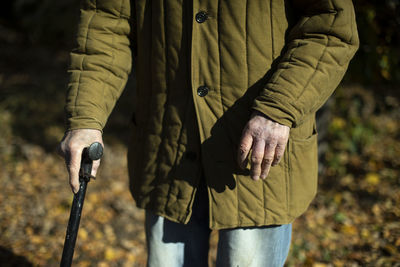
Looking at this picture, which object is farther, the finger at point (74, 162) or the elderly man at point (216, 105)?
the finger at point (74, 162)

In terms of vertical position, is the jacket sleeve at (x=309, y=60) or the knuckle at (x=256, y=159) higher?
the jacket sleeve at (x=309, y=60)

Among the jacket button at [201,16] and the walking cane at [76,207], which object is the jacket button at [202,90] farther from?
the walking cane at [76,207]

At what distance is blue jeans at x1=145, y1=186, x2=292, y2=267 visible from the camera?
1.60m

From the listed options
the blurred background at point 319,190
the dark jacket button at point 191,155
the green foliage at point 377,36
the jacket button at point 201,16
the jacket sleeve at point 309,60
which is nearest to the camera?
the jacket sleeve at point 309,60

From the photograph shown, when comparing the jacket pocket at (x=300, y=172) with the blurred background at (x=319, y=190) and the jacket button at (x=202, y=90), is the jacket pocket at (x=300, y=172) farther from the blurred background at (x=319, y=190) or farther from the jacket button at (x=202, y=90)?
the blurred background at (x=319, y=190)

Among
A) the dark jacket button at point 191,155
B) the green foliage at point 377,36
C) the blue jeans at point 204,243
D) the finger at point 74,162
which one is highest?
the green foliage at point 377,36

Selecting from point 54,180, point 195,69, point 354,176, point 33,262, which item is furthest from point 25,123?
point 195,69

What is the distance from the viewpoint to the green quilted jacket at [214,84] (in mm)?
1403

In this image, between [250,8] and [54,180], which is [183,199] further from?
[54,180]

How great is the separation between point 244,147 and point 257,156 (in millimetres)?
57

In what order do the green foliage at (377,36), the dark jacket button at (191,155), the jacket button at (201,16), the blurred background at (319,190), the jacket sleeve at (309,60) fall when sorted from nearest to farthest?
the jacket sleeve at (309,60) < the jacket button at (201,16) < the dark jacket button at (191,155) < the green foliage at (377,36) < the blurred background at (319,190)

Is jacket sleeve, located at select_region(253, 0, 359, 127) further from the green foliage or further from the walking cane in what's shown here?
the green foliage

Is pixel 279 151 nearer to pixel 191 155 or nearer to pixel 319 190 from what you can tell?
pixel 191 155

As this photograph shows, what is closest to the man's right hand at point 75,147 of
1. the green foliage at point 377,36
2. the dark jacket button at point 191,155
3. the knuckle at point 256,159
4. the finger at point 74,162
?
the finger at point 74,162
